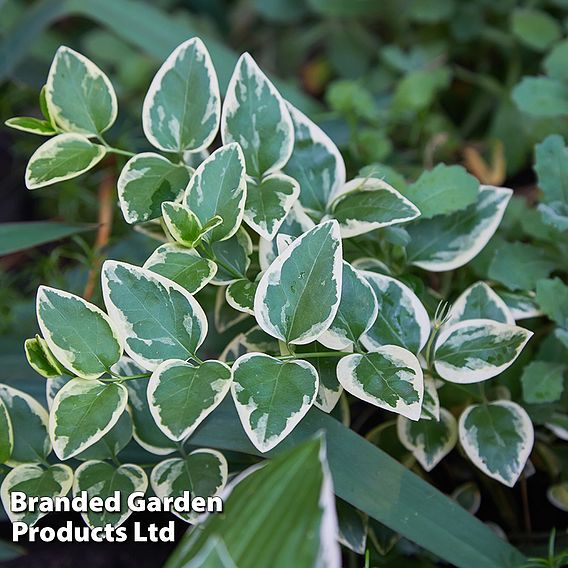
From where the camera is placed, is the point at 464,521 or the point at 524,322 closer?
the point at 464,521

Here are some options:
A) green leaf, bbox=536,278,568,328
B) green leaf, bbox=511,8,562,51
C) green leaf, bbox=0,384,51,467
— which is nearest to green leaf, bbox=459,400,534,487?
green leaf, bbox=536,278,568,328

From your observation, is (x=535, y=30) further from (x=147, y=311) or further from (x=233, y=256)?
(x=147, y=311)

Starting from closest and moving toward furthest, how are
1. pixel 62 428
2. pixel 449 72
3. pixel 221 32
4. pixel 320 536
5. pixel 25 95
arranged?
pixel 320 536 → pixel 62 428 → pixel 449 72 → pixel 25 95 → pixel 221 32

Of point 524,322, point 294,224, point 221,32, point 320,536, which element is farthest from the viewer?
point 221,32

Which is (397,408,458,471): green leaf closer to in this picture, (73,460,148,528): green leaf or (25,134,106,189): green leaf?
(73,460,148,528): green leaf

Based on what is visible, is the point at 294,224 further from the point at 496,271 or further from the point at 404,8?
the point at 404,8

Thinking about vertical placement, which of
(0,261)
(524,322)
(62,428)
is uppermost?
(62,428)

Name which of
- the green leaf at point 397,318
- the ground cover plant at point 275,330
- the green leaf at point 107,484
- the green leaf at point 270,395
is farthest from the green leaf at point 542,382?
the green leaf at point 107,484

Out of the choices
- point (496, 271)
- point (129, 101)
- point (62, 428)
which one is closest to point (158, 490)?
point (62, 428)
